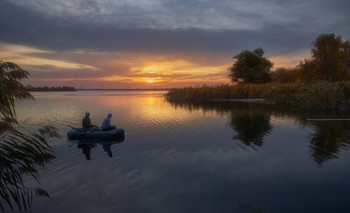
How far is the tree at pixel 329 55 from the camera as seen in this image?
4466cm

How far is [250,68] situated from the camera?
56.7 metres

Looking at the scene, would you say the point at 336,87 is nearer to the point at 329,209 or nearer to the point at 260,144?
the point at 260,144

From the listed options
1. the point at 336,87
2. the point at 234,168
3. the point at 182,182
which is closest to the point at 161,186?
the point at 182,182

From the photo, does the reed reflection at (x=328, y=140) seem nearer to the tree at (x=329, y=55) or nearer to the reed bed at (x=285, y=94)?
the reed bed at (x=285, y=94)

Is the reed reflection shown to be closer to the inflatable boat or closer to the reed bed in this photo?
the reed bed

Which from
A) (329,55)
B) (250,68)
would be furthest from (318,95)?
(250,68)

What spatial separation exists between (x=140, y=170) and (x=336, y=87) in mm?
24481

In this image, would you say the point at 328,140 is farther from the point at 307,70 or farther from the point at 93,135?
the point at 307,70

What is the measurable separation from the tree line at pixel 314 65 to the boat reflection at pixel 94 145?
117ft

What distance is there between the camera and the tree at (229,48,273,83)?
Answer: 185 feet

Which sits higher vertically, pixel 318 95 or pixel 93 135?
pixel 318 95

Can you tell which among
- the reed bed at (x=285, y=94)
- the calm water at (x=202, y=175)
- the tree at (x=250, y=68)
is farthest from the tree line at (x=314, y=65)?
the calm water at (x=202, y=175)

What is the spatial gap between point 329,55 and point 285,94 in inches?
781

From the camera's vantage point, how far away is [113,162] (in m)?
9.34
